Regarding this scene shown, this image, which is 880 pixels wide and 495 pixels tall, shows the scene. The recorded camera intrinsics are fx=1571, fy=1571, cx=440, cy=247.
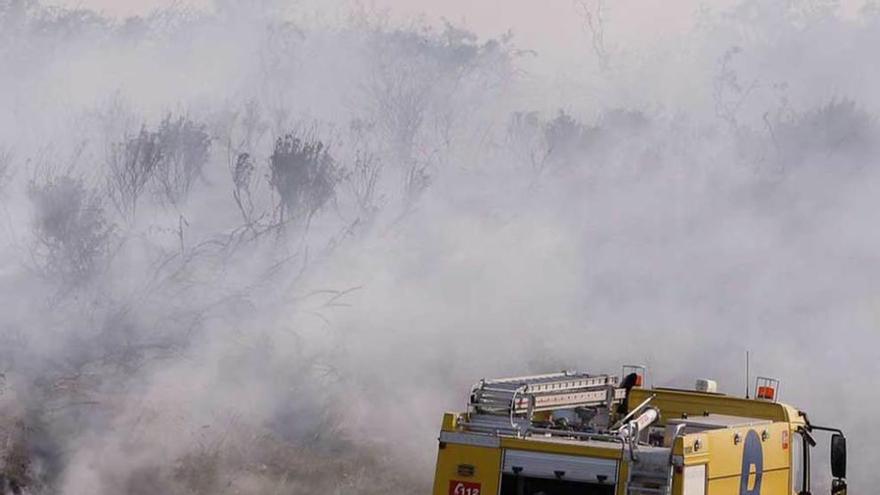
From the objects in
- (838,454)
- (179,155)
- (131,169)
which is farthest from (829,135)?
(838,454)

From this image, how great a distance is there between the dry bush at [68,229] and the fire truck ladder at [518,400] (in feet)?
44.9

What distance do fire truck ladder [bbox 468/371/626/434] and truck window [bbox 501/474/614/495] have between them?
0.42 meters

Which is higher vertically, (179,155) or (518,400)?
(179,155)

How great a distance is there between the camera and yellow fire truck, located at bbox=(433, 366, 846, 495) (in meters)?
12.0

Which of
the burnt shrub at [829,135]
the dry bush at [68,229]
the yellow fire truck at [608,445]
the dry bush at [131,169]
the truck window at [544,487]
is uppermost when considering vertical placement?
the burnt shrub at [829,135]

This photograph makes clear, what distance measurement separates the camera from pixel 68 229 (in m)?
28.0

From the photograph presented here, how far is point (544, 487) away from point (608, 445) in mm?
605

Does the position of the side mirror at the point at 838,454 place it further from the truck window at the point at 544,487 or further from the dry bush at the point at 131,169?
the dry bush at the point at 131,169

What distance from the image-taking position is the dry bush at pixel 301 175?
3136 centimetres

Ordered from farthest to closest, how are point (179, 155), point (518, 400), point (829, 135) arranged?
point (179, 155) → point (829, 135) → point (518, 400)

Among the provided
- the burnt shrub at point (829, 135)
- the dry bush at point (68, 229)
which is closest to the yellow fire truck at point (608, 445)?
the dry bush at point (68, 229)

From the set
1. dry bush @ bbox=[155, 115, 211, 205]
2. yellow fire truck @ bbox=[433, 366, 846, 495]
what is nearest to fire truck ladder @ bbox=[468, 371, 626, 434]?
yellow fire truck @ bbox=[433, 366, 846, 495]

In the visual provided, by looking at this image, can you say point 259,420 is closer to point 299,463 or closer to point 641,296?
point 299,463

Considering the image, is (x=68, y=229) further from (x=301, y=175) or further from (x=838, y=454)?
(x=838, y=454)
